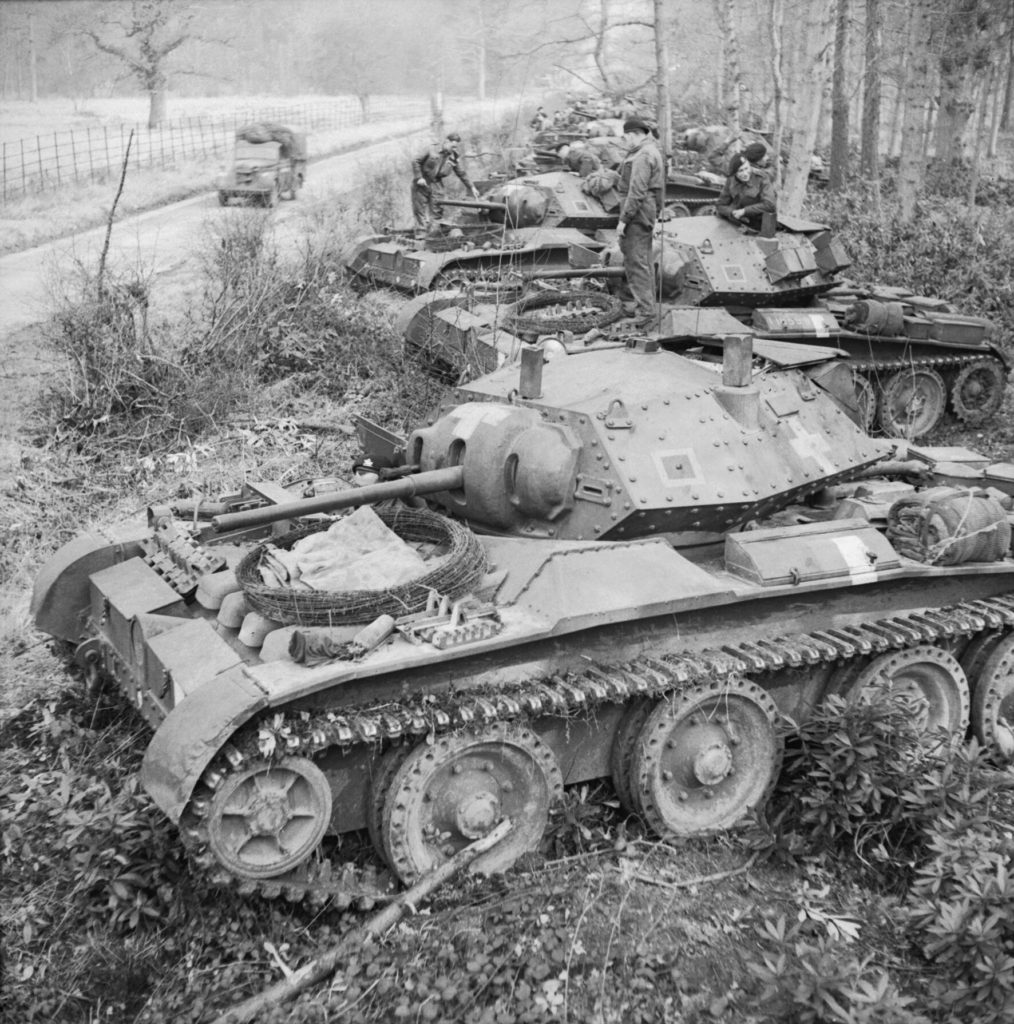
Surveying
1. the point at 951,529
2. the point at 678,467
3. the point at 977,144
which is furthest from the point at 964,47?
the point at 678,467

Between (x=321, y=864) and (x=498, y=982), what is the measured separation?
3.48 ft

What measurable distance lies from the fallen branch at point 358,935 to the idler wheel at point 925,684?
7.88 feet

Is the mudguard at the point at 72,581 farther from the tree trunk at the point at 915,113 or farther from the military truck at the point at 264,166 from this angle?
the military truck at the point at 264,166

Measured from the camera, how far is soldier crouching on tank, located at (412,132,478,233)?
19.4 meters

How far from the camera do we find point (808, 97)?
18406 mm

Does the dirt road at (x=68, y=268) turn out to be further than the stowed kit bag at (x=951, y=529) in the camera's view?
Yes

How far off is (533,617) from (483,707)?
0.54 meters

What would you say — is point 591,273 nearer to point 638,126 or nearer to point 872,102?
point 638,126

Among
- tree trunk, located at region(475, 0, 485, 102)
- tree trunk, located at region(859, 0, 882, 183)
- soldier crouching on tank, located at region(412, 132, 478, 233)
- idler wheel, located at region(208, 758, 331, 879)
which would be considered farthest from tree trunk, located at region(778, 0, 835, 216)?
idler wheel, located at region(208, 758, 331, 879)

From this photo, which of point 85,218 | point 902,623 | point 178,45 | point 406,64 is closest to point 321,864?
point 902,623

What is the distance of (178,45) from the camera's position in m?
15.4

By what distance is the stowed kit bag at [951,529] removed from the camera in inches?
276

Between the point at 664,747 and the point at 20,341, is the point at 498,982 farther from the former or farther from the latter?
the point at 20,341

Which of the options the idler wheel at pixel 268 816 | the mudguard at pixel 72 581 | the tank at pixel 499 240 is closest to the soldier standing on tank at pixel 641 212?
the tank at pixel 499 240
